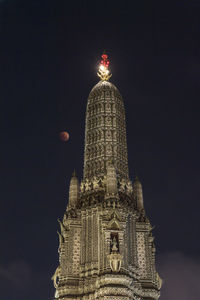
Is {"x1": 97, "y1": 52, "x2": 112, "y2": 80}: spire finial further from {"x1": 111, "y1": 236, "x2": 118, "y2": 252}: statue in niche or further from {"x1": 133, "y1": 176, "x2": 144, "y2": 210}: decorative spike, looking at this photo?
{"x1": 111, "y1": 236, "x2": 118, "y2": 252}: statue in niche

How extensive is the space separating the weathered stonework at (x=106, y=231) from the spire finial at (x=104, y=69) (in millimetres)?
7605

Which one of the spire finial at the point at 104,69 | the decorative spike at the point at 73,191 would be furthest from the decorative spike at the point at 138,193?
the spire finial at the point at 104,69

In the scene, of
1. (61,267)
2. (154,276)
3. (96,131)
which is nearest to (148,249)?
(154,276)

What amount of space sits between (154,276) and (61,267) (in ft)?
32.6

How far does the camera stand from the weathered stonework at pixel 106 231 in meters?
44.6

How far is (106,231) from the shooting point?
46.0 m

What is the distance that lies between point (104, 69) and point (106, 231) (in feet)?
87.1

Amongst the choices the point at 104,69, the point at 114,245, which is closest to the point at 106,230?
the point at 114,245

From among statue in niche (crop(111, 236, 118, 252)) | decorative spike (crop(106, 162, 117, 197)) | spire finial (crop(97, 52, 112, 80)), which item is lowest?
statue in niche (crop(111, 236, 118, 252))

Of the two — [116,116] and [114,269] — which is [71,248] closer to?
[114,269]

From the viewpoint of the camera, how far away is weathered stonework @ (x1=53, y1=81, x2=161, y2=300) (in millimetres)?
44625

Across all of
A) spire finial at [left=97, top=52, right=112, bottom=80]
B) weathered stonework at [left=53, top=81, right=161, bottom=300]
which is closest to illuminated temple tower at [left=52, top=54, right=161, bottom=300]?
weathered stonework at [left=53, top=81, right=161, bottom=300]

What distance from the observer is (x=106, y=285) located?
43.3 metres

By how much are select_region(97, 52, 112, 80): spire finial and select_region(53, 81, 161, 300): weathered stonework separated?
24.9 feet
